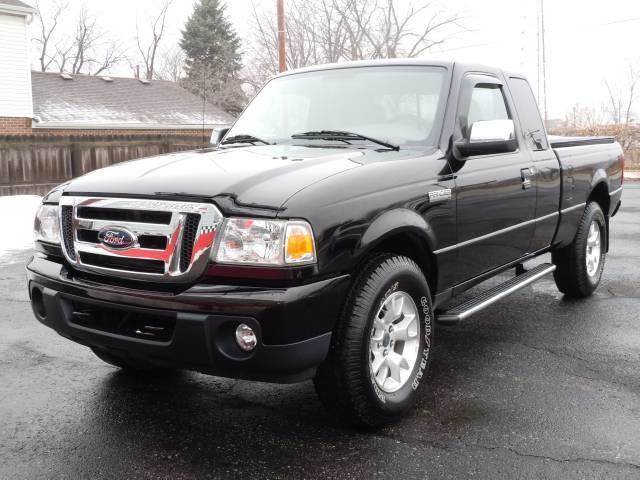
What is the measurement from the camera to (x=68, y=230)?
10.8 ft

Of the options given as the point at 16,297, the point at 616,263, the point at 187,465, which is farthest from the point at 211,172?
the point at 616,263

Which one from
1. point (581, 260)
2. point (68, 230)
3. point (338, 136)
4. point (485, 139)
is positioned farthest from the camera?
point (581, 260)

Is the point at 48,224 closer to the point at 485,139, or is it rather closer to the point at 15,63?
the point at 485,139

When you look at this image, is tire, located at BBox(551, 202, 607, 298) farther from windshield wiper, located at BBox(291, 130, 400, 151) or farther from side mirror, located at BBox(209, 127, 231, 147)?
side mirror, located at BBox(209, 127, 231, 147)

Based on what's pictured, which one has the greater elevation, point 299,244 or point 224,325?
point 299,244

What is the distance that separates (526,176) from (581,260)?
1.52 meters

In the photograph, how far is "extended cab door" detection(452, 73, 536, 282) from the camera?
12.9 ft

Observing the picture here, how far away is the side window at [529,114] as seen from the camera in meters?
4.93

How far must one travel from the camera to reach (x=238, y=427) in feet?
11.0

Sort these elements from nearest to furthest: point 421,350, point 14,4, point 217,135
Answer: point 421,350
point 217,135
point 14,4

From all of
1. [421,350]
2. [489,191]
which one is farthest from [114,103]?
[421,350]

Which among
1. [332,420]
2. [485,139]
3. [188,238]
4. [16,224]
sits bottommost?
[332,420]

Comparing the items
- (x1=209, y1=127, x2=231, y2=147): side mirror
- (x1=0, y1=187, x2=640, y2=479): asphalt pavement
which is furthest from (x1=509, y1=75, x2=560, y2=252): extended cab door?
(x1=209, y1=127, x2=231, y2=147): side mirror

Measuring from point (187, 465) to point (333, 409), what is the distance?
71 cm
